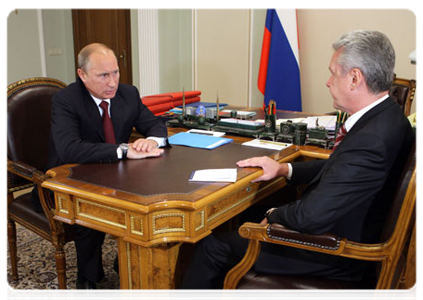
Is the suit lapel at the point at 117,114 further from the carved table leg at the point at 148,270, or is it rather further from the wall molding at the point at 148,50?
the wall molding at the point at 148,50

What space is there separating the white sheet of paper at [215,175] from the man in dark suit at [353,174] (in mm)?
233

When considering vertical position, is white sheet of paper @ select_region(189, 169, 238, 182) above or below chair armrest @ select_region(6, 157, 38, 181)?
above

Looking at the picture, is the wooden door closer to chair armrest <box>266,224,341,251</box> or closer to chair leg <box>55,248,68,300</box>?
chair leg <box>55,248,68,300</box>

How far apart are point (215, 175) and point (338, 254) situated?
1.95 feet

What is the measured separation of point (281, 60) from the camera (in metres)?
4.59

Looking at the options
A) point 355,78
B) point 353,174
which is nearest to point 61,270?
point 353,174

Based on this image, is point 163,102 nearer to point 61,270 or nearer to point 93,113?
point 93,113

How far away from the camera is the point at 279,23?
14.8 ft

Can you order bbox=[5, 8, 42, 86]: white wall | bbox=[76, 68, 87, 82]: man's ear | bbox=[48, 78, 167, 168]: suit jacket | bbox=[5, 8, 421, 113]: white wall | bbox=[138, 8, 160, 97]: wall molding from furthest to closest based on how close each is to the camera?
bbox=[5, 8, 42, 86]: white wall < bbox=[138, 8, 160, 97]: wall molding < bbox=[5, 8, 421, 113]: white wall < bbox=[76, 68, 87, 82]: man's ear < bbox=[48, 78, 167, 168]: suit jacket

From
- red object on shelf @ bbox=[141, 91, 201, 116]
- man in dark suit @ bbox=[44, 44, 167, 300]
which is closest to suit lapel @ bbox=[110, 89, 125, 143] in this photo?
man in dark suit @ bbox=[44, 44, 167, 300]

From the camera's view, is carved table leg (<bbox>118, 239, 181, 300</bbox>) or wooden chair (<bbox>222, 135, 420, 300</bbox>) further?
carved table leg (<bbox>118, 239, 181, 300</bbox>)

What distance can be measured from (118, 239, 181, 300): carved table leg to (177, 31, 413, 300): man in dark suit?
0.14m

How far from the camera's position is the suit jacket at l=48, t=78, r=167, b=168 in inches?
82.4

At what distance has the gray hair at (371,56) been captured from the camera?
5.15 ft
